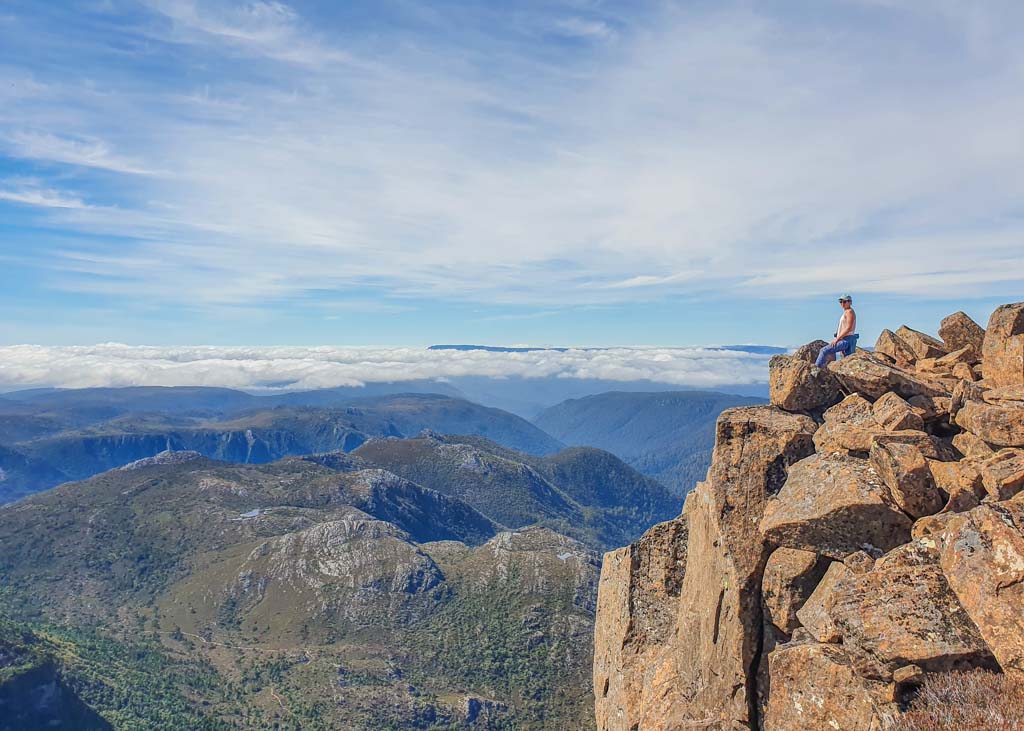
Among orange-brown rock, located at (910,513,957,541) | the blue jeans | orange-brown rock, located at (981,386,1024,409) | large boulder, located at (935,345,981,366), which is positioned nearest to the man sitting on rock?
the blue jeans

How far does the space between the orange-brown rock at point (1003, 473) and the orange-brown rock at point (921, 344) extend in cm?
1607

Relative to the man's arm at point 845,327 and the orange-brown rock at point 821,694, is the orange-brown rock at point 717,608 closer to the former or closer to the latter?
the orange-brown rock at point 821,694

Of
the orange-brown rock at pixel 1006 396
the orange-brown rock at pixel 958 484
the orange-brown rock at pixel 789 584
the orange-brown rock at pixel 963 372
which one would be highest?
the orange-brown rock at pixel 963 372

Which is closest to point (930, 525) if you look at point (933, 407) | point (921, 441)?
point (921, 441)

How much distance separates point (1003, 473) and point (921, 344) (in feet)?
61.9

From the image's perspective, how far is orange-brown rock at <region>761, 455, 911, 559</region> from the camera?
82.2ft

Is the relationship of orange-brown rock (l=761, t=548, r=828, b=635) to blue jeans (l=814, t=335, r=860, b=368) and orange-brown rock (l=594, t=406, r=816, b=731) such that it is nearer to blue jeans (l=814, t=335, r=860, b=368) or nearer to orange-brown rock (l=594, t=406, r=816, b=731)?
orange-brown rock (l=594, t=406, r=816, b=731)

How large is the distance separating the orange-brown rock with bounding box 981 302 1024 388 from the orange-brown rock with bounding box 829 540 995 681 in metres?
14.3

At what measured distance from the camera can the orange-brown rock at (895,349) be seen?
40.2 m

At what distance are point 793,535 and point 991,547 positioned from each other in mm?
7771

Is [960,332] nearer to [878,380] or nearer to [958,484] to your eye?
[878,380]

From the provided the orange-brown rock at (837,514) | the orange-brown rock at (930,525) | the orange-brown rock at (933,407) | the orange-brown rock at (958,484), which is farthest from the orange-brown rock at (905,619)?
the orange-brown rock at (933,407)

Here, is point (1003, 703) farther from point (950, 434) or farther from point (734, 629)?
point (950, 434)

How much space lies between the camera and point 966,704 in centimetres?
1702
